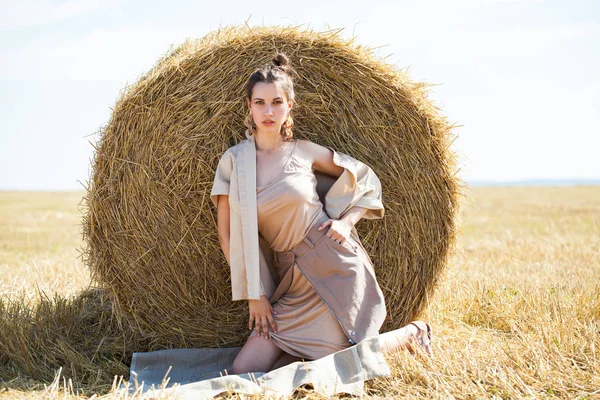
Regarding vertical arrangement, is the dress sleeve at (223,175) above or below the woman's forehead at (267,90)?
below

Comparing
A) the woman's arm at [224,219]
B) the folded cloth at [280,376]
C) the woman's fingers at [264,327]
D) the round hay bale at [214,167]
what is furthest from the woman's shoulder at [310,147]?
the folded cloth at [280,376]

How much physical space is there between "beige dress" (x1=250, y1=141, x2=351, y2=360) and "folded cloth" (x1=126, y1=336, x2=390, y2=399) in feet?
0.66

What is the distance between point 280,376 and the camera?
2.93 meters

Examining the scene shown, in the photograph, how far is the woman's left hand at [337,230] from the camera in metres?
3.27

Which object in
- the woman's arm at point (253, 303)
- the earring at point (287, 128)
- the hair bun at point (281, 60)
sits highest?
the hair bun at point (281, 60)

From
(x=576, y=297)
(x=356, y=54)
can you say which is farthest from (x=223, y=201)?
(x=576, y=297)

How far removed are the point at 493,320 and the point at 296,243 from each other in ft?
5.46

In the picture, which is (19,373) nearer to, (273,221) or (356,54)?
(273,221)

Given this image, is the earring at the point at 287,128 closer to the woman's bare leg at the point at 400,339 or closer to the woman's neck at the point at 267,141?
the woman's neck at the point at 267,141

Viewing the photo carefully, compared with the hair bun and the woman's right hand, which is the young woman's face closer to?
the hair bun

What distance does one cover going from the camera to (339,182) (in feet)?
11.2

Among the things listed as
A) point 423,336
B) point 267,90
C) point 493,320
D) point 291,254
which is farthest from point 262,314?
point 493,320

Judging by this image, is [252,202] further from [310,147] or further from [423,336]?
[423,336]

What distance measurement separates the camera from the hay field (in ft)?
9.46
